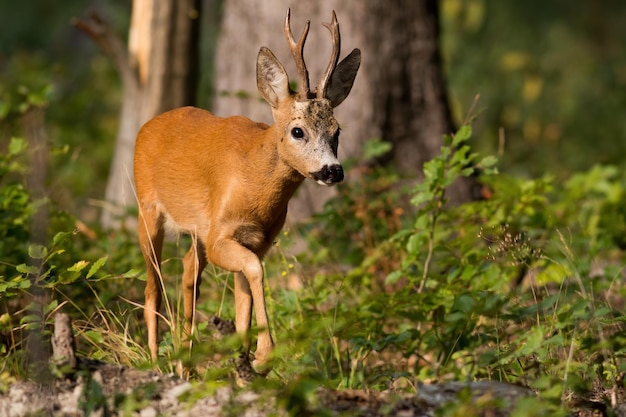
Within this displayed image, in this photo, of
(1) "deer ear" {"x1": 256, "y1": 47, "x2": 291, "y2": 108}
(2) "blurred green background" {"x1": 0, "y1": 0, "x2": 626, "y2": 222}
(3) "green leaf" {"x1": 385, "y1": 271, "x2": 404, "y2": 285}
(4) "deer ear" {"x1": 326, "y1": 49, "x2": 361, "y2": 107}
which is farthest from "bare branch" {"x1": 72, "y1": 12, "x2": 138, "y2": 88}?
(3) "green leaf" {"x1": 385, "y1": 271, "x2": 404, "y2": 285}

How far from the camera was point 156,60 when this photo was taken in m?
8.58

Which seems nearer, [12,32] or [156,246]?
[156,246]

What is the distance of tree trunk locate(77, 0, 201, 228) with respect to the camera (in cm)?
853

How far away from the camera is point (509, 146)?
44.7ft

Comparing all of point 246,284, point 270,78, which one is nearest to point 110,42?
point 270,78

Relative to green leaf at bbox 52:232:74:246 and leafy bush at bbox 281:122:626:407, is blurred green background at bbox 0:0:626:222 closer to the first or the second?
leafy bush at bbox 281:122:626:407

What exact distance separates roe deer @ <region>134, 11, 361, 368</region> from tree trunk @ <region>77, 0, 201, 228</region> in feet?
9.03

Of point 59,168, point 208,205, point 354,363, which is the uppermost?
point 208,205

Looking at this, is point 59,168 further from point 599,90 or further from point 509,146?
point 599,90

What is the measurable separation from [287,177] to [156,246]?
0.97 metres

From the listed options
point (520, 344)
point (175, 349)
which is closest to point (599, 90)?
point (520, 344)

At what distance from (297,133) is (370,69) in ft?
11.0

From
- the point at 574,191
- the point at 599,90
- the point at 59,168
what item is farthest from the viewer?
the point at 599,90

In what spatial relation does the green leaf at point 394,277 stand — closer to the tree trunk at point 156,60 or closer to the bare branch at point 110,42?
the tree trunk at point 156,60
